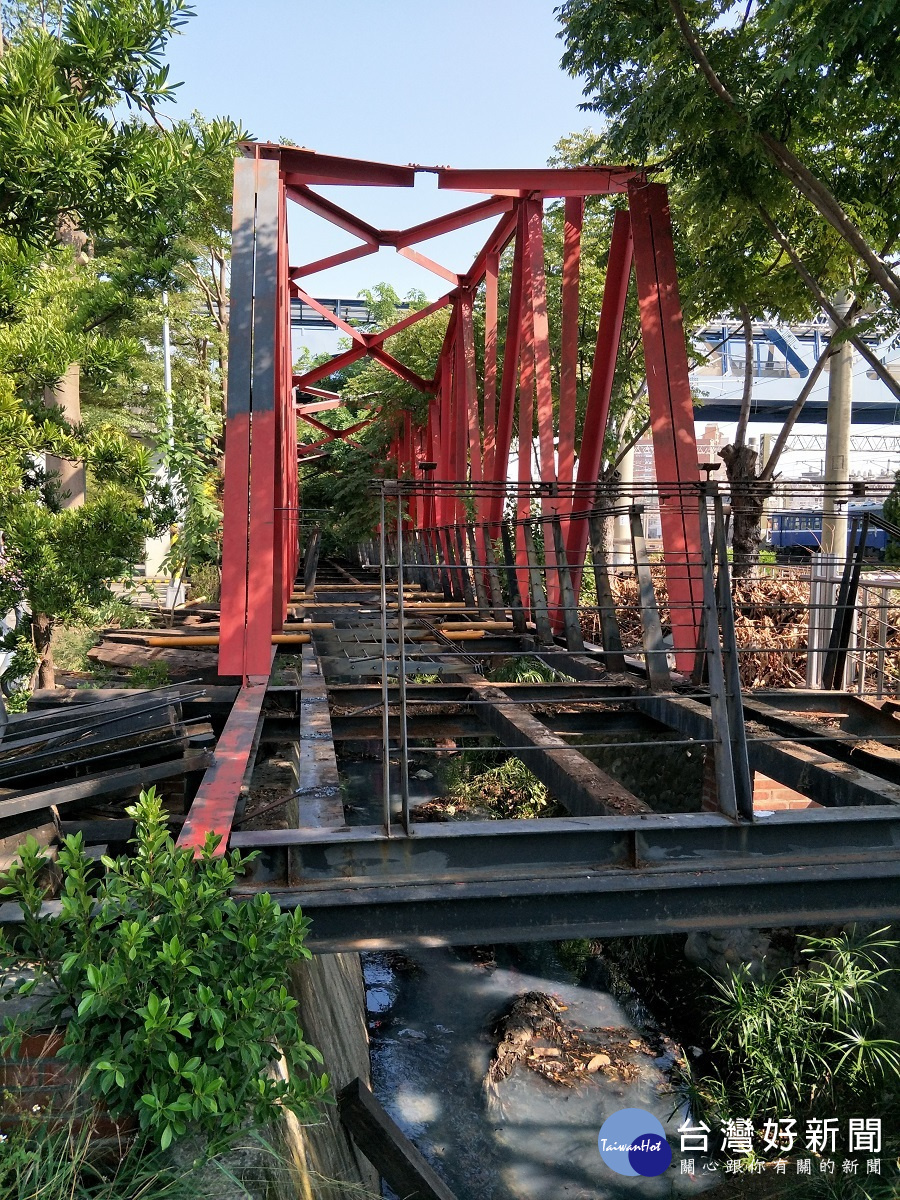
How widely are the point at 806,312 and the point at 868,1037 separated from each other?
7479 mm

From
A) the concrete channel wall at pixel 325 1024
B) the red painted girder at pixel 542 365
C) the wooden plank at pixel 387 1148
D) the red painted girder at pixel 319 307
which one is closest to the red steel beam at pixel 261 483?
the concrete channel wall at pixel 325 1024

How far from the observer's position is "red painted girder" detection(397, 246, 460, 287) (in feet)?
38.8

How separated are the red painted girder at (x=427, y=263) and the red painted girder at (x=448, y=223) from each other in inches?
7.3

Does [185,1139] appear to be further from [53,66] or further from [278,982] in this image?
[53,66]

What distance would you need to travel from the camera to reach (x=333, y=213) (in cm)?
975

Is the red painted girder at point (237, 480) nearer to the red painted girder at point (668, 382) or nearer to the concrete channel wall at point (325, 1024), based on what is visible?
the concrete channel wall at point (325, 1024)

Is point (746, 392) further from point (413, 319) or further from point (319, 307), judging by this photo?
point (413, 319)

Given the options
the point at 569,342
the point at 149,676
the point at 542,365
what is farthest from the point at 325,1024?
the point at 542,365

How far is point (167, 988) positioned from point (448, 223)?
9.90 metres

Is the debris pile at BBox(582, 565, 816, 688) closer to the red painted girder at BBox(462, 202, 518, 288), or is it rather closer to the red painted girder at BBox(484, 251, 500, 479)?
the red painted girder at BBox(484, 251, 500, 479)

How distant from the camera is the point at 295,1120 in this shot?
296 centimetres

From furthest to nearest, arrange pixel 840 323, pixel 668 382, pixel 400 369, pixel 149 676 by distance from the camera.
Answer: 1. pixel 400 369
2. pixel 840 323
3. pixel 149 676
4. pixel 668 382

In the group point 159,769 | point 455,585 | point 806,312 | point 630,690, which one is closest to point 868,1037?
point 630,690

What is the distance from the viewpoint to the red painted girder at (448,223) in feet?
34.6
